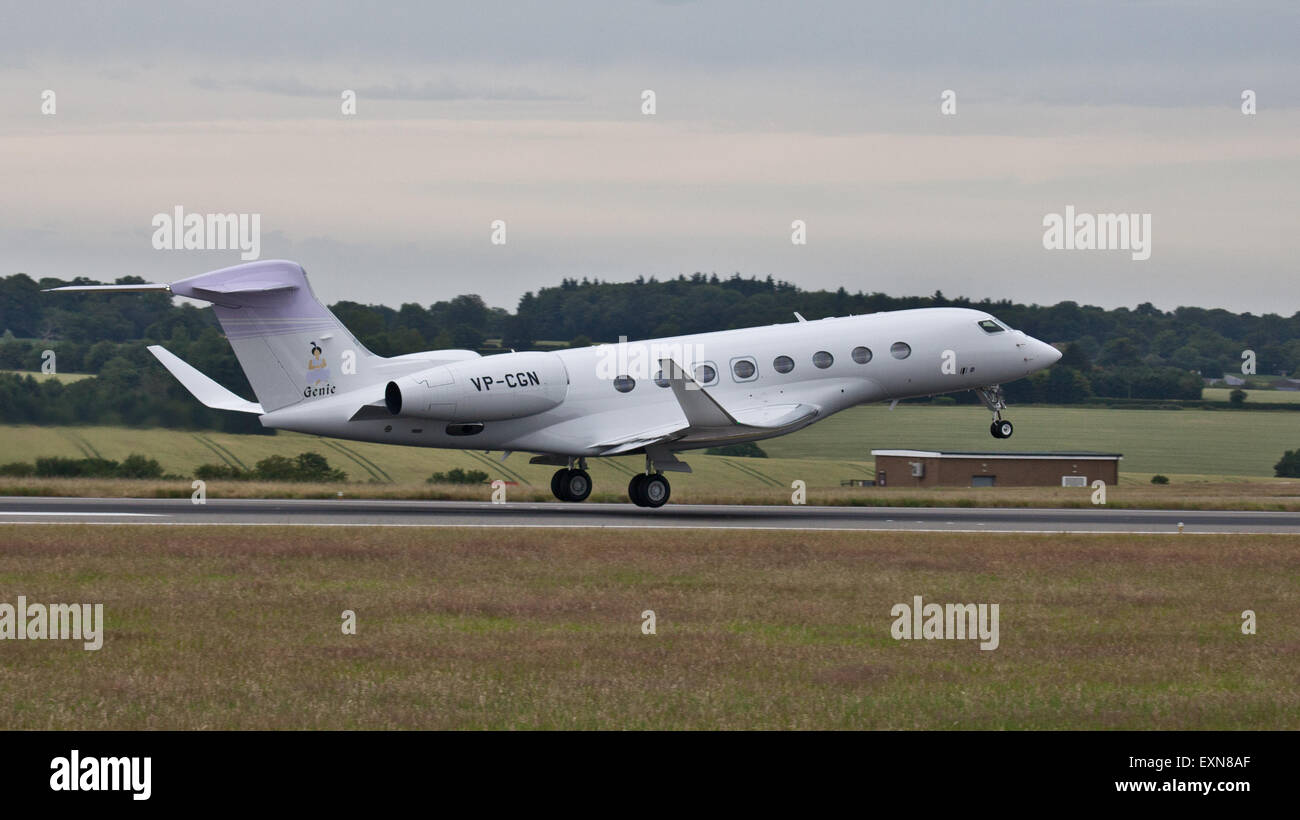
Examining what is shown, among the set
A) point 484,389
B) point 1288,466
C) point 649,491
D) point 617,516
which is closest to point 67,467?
point 484,389

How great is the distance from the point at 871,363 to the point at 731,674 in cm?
2298

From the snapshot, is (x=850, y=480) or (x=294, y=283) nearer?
(x=294, y=283)

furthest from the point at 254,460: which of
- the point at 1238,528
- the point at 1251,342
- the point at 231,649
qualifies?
the point at 1251,342

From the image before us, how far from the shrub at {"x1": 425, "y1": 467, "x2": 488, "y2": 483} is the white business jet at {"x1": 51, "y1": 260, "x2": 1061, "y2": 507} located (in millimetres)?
17743

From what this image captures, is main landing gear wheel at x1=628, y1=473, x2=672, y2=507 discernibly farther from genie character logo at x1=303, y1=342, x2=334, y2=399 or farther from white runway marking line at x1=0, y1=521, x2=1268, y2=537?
genie character logo at x1=303, y1=342, x2=334, y2=399

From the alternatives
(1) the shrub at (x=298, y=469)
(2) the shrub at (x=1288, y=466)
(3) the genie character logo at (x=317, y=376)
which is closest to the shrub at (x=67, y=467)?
(1) the shrub at (x=298, y=469)

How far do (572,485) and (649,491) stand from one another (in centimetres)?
278

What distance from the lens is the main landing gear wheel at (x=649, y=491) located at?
35.6 metres

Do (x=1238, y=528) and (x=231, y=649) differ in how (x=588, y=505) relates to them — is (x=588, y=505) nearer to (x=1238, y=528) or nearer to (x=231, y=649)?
(x=1238, y=528)

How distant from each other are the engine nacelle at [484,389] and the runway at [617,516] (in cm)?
234

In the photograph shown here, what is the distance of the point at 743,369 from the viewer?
3591 centimetres

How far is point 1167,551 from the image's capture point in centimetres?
2734

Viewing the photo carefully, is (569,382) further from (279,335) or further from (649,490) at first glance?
(279,335)
